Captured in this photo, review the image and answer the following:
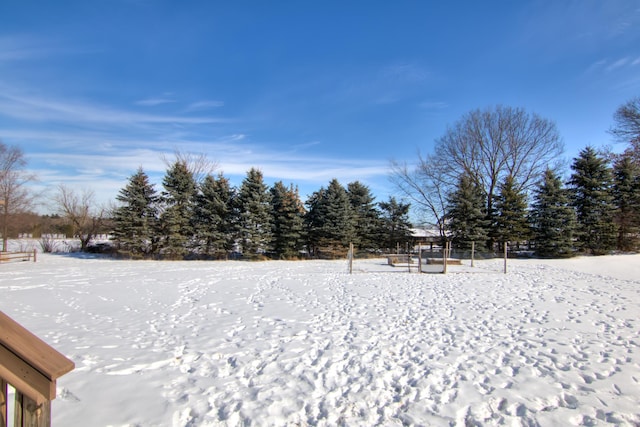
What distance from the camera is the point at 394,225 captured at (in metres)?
27.7

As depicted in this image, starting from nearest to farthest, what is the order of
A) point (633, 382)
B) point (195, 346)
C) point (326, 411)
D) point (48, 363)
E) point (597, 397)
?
point (48, 363) → point (326, 411) → point (597, 397) → point (633, 382) → point (195, 346)

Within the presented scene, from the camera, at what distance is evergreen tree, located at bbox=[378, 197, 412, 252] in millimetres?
27656

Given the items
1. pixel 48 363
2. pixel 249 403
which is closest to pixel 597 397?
pixel 249 403

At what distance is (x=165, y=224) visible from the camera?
2309 centimetres

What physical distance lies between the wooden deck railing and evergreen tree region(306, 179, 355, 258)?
76.9 feet

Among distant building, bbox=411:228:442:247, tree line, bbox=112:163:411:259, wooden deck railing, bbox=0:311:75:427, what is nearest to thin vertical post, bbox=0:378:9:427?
wooden deck railing, bbox=0:311:75:427

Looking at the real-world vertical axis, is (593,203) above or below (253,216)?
above

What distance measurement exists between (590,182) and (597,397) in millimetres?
27097

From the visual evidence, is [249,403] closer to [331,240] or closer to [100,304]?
[100,304]

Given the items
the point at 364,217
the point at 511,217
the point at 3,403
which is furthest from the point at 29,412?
the point at 511,217

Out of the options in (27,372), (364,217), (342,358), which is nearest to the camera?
(27,372)

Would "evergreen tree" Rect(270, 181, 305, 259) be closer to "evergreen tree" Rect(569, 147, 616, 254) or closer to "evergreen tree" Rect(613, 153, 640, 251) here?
"evergreen tree" Rect(569, 147, 616, 254)

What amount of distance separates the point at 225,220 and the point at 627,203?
1200 inches

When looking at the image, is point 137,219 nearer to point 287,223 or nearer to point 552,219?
point 287,223
